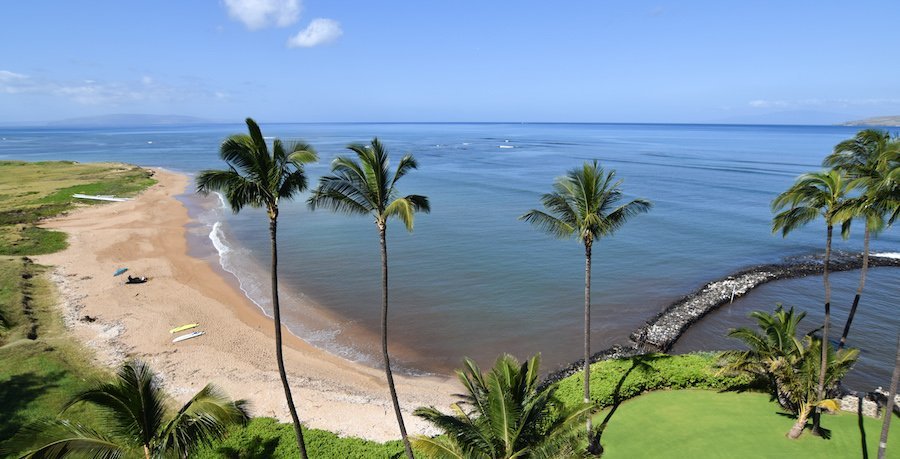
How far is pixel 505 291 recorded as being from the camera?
1342 inches

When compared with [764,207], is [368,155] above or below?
above

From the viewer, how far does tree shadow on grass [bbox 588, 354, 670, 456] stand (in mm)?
15227

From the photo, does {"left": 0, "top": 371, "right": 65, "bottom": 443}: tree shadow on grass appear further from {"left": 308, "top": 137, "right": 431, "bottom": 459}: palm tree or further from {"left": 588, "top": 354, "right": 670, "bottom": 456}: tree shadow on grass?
{"left": 588, "top": 354, "right": 670, "bottom": 456}: tree shadow on grass

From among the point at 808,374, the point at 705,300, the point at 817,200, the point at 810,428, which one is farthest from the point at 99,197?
the point at 810,428

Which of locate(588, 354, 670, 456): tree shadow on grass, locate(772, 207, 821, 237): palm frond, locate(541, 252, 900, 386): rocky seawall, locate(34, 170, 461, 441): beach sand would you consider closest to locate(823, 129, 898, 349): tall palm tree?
locate(772, 207, 821, 237): palm frond

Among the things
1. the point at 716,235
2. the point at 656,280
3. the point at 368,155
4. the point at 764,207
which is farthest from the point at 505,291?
the point at 764,207

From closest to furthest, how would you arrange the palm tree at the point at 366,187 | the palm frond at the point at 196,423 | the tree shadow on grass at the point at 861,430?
the palm frond at the point at 196,423
the palm tree at the point at 366,187
the tree shadow on grass at the point at 861,430

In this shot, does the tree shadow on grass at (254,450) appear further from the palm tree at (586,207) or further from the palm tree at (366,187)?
the palm tree at (586,207)

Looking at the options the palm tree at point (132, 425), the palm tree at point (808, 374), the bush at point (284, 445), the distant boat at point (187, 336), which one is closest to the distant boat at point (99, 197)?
the distant boat at point (187, 336)

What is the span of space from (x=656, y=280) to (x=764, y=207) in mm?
34608

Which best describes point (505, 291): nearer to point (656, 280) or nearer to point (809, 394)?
point (656, 280)

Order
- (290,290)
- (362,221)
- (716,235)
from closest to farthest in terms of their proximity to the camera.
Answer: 1. (290,290)
2. (716,235)
3. (362,221)

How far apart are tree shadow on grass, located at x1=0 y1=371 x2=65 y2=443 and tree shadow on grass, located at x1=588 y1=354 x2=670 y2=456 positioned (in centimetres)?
1906

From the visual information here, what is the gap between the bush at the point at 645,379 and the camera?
17969mm
